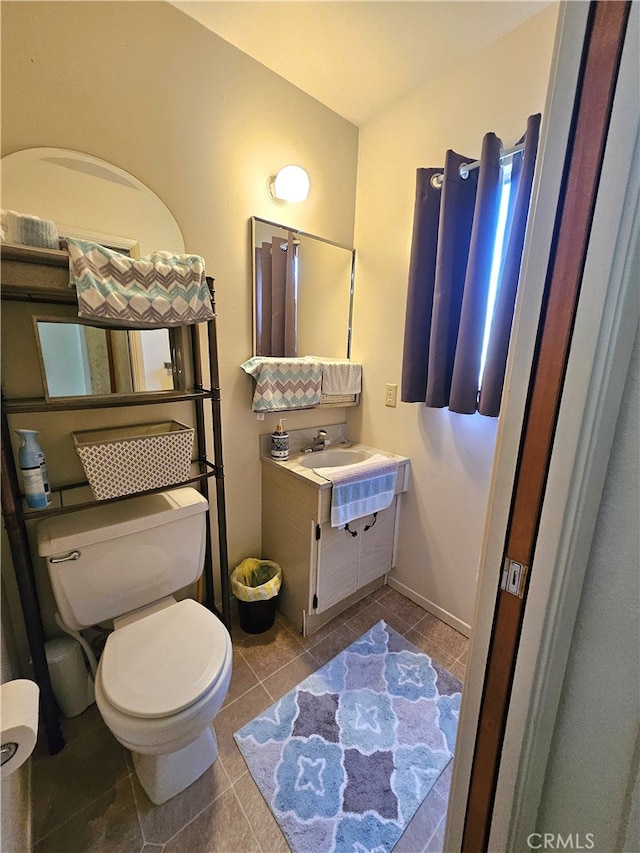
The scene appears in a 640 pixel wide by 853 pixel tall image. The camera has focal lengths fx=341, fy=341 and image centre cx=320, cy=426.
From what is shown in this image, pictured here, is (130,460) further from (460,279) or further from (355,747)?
(460,279)

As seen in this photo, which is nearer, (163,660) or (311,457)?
(163,660)

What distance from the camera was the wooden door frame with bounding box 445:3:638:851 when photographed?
46cm

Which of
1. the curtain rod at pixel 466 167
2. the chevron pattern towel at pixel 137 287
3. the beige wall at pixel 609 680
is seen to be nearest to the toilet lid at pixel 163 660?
the beige wall at pixel 609 680

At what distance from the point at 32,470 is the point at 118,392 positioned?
378 millimetres

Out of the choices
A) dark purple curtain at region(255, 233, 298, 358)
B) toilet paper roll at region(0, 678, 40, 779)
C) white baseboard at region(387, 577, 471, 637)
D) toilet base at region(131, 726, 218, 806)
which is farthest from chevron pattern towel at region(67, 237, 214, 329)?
white baseboard at region(387, 577, 471, 637)

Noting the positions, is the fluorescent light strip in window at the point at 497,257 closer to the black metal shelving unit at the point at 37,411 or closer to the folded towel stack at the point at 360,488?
the folded towel stack at the point at 360,488

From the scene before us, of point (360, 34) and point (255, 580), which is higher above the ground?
point (360, 34)

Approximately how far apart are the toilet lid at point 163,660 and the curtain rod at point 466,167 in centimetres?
195

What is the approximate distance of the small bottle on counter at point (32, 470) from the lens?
1038 mm

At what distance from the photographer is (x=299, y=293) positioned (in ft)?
5.86

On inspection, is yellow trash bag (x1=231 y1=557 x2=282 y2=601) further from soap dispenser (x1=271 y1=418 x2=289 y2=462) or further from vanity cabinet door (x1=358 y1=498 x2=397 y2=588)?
soap dispenser (x1=271 y1=418 x2=289 y2=462)

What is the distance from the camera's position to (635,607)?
20.5 inches

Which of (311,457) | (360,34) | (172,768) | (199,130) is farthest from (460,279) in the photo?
(172,768)

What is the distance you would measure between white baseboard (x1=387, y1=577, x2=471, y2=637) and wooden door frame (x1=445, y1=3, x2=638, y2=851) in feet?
3.67
